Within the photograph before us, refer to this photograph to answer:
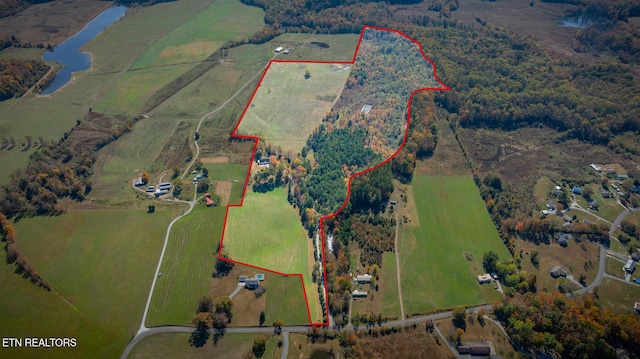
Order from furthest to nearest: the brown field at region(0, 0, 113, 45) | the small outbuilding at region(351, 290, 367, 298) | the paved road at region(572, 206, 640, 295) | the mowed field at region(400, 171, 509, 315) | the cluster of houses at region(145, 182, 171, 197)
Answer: the brown field at region(0, 0, 113, 45), the cluster of houses at region(145, 182, 171, 197), the paved road at region(572, 206, 640, 295), the mowed field at region(400, 171, 509, 315), the small outbuilding at region(351, 290, 367, 298)

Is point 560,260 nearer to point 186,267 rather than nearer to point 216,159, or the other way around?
point 186,267

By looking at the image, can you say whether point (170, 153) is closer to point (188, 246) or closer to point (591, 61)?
point (188, 246)

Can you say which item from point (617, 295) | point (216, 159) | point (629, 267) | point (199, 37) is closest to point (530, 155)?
point (629, 267)

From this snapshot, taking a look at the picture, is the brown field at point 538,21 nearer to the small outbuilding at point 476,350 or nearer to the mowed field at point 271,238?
the mowed field at point 271,238

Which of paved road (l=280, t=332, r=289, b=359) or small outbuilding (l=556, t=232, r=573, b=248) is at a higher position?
small outbuilding (l=556, t=232, r=573, b=248)

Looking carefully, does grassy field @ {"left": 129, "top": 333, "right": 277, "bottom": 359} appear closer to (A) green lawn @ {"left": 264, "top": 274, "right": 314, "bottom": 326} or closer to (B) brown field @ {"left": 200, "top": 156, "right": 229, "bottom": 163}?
(A) green lawn @ {"left": 264, "top": 274, "right": 314, "bottom": 326}

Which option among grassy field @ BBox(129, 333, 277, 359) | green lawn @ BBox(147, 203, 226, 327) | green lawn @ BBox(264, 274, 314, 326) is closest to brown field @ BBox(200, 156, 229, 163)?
green lawn @ BBox(147, 203, 226, 327)

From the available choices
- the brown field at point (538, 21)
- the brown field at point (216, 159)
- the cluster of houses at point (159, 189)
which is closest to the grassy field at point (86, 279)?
the cluster of houses at point (159, 189)
